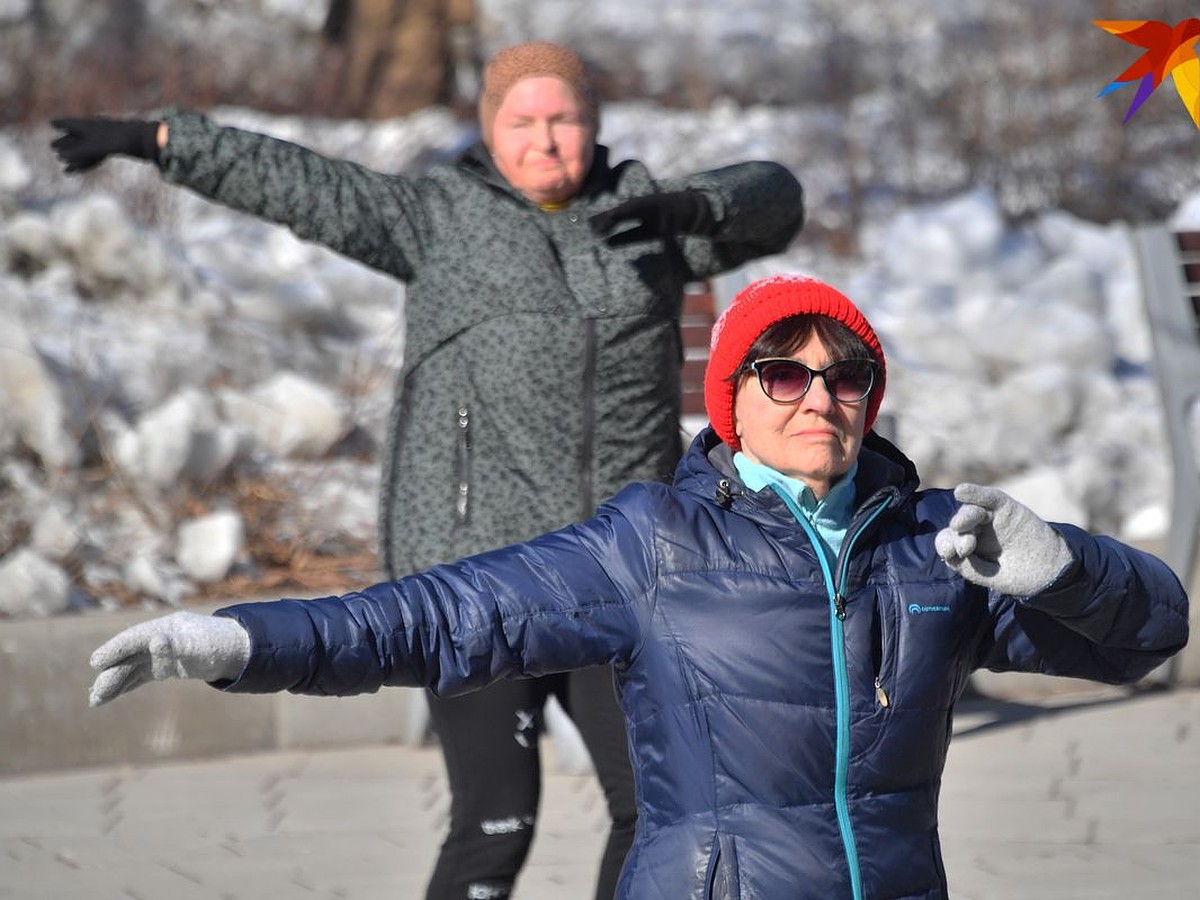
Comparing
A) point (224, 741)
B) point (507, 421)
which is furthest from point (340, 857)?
point (507, 421)

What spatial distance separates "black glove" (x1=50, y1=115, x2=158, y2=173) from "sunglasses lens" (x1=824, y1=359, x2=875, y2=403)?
1.68 meters

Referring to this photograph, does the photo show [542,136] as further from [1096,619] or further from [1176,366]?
[1176,366]

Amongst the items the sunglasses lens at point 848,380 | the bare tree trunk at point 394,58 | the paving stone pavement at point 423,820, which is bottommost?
the paving stone pavement at point 423,820

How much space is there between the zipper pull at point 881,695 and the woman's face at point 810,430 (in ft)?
0.87

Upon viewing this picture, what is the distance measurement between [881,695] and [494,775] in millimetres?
1097

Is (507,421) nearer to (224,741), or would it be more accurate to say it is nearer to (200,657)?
(200,657)

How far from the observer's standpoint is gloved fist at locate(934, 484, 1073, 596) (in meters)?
2.30

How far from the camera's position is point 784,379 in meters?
2.51

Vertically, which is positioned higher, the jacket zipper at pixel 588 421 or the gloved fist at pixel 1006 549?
the jacket zipper at pixel 588 421

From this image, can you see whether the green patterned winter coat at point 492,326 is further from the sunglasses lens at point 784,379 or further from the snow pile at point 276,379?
the snow pile at point 276,379

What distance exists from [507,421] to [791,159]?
297 inches

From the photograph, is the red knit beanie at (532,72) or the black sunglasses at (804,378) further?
the red knit beanie at (532,72)

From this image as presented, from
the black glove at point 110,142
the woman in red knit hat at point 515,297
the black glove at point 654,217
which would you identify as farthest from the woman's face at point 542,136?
the black glove at point 110,142

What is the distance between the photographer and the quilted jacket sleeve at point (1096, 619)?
7.91 feet
